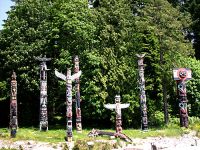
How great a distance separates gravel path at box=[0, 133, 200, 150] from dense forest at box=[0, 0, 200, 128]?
7440mm

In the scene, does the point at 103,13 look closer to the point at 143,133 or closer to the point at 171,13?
the point at 171,13

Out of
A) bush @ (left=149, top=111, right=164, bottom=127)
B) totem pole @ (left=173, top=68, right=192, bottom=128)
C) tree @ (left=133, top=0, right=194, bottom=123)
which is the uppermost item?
tree @ (left=133, top=0, right=194, bottom=123)

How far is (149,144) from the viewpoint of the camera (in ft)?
87.5

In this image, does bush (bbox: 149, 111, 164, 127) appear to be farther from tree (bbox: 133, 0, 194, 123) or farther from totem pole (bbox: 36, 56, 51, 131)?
totem pole (bbox: 36, 56, 51, 131)

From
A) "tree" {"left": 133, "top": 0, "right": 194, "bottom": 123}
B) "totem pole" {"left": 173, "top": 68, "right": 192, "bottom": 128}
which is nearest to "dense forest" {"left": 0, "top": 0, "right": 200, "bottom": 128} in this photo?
"tree" {"left": 133, "top": 0, "right": 194, "bottom": 123}

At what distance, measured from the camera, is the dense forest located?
118 ft

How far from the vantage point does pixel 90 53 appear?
1437 inches

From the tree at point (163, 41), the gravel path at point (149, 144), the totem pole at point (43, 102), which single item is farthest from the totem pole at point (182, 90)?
the totem pole at point (43, 102)

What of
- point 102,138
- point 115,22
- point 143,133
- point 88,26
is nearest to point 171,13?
point 115,22

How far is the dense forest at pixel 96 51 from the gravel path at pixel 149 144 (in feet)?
24.4

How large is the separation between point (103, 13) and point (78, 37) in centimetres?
324

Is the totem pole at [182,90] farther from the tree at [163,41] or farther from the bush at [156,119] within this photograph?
the bush at [156,119]

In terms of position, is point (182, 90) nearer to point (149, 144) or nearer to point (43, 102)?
point (149, 144)

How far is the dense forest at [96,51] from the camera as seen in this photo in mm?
36000
